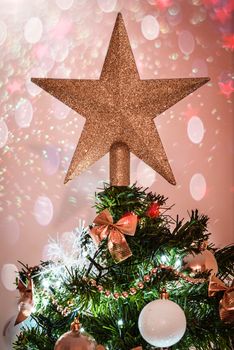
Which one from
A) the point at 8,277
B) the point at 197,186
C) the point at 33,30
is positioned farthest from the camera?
the point at 197,186

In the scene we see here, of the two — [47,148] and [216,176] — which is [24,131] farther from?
[216,176]

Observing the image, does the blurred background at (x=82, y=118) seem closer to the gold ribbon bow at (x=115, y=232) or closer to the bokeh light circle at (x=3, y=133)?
the bokeh light circle at (x=3, y=133)

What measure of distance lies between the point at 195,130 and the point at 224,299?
2.22ft

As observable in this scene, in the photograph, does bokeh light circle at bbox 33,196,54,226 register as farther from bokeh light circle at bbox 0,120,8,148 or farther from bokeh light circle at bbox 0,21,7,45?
bokeh light circle at bbox 0,21,7,45

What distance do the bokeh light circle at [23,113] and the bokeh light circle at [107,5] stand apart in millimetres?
364

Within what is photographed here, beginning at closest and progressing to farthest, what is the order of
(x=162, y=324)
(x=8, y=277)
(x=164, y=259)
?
1. (x=162, y=324)
2. (x=164, y=259)
3. (x=8, y=277)

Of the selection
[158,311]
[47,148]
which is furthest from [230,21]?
[158,311]

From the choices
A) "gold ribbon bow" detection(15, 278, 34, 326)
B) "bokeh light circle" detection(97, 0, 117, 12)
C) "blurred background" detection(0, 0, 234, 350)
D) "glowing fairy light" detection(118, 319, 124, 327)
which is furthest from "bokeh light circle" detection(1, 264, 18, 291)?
"bokeh light circle" detection(97, 0, 117, 12)

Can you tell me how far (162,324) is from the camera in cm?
61

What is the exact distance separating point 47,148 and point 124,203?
1.41ft

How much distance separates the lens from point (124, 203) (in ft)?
2.42

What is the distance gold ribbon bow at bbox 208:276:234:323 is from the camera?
0.65 metres

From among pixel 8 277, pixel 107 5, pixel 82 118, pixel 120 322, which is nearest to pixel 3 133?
pixel 82 118

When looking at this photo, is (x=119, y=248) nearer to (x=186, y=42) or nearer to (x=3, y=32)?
(x=3, y=32)
